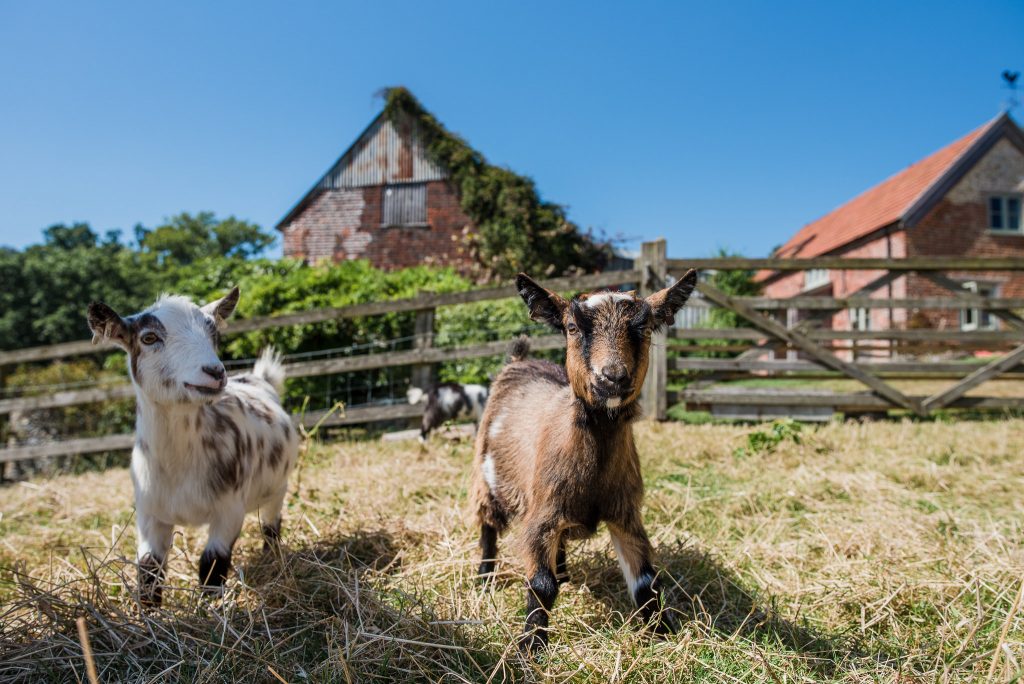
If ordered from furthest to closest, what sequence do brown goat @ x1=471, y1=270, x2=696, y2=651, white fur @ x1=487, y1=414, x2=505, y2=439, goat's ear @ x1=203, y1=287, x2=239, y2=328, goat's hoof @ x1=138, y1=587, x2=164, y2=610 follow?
goat's ear @ x1=203, y1=287, x2=239, y2=328 → white fur @ x1=487, y1=414, x2=505, y2=439 → goat's hoof @ x1=138, y1=587, x2=164, y2=610 → brown goat @ x1=471, y1=270, x2=696, y2=651

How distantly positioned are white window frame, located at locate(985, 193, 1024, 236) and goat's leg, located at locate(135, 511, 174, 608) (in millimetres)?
26117

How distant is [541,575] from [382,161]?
1917 cm

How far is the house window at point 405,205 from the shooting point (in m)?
19.5

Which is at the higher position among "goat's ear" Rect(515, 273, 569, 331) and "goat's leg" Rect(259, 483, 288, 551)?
"goat's ear" Rect(515, 273, 569, 331)

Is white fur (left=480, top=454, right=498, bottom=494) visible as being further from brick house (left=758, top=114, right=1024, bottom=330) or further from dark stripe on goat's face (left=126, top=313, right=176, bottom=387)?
brick house (left=758, top=114, right=1024, bottom=330)

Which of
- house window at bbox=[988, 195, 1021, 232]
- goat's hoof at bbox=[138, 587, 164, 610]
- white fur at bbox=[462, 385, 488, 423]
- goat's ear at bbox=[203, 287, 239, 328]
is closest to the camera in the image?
goat's hoof at bbox=[138, 587, 164, 610]

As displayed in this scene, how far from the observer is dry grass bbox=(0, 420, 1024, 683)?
2268mm

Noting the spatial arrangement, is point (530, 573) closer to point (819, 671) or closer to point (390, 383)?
point (819, 671)

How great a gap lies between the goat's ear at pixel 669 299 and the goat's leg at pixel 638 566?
875 mm

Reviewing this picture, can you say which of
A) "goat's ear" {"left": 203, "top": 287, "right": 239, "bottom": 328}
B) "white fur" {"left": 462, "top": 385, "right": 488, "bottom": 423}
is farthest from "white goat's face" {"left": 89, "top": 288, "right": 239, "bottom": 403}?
"white fur" {"left": 462, "top": 385, "right": 488, "bottom": 423}

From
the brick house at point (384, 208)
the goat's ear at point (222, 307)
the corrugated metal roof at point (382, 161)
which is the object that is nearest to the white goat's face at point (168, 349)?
the goat's ear at point (222, 307)

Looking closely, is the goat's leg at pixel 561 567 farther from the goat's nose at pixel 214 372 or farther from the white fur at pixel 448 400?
the white fur at pixel 448 400

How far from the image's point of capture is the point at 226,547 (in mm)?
3125

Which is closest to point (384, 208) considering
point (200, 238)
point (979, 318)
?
point (979, 318)
